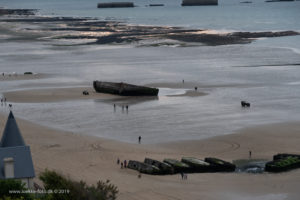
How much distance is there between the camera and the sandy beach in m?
29.6

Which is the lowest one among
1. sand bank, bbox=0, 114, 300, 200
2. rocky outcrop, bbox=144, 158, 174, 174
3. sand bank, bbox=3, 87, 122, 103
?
sand bank, bbox=3, 87, 122, 103

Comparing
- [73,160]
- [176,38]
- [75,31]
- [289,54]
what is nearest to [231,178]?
[73,160]

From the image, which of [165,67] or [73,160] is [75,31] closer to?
[165,67]

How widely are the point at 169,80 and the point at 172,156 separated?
2819cm

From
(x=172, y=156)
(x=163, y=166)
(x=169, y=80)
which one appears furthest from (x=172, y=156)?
(x=169, y=80)

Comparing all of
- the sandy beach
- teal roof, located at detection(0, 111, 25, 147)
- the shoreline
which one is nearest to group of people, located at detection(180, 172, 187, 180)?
the sandy beach

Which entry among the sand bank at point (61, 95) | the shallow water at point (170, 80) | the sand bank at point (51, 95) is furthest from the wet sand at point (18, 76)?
the sand bank at point (51, 95)

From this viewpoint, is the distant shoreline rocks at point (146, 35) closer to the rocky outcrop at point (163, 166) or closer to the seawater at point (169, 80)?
the seawater at point (169, 80)

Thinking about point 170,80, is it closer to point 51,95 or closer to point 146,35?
point 51,95

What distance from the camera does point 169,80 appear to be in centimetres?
6397

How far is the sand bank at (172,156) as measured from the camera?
29.5 metres

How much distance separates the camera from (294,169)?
33.5 metres

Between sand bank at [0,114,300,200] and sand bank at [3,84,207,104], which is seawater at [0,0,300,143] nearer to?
sand bank at [3,84,207,104]

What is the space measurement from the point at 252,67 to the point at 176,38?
36.3m
